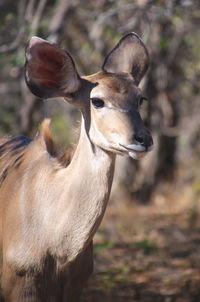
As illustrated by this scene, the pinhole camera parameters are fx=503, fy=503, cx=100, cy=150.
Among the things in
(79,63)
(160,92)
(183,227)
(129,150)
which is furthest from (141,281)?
(79,63)

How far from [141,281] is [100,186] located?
9.45ft

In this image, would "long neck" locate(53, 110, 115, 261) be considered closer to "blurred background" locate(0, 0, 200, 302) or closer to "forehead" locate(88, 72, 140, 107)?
"forehead" locate(88, 72, 140, 107)

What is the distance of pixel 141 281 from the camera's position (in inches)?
235

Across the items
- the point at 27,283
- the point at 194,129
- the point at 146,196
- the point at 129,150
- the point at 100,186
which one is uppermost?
the point at 129,150

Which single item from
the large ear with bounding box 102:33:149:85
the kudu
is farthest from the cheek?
the large ear with bounding box 102:33:149:85

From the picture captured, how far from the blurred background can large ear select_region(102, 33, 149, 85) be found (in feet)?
5.21

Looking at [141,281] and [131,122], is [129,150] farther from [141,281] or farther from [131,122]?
[141,281]

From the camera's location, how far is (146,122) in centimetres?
934

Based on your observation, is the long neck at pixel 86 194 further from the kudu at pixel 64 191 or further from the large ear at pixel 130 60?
the large ear at pixel 130 60

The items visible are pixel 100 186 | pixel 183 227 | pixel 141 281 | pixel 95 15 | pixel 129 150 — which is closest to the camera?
pixel 129 150

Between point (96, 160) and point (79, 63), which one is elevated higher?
point (96, 160)

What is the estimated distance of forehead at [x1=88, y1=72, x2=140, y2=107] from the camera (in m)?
3.45

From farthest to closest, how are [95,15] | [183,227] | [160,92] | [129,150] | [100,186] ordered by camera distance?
[160,92] < [183,227] < [95,15] < [100,186] < [129,150]

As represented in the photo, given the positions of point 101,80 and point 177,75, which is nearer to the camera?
point 101,80
